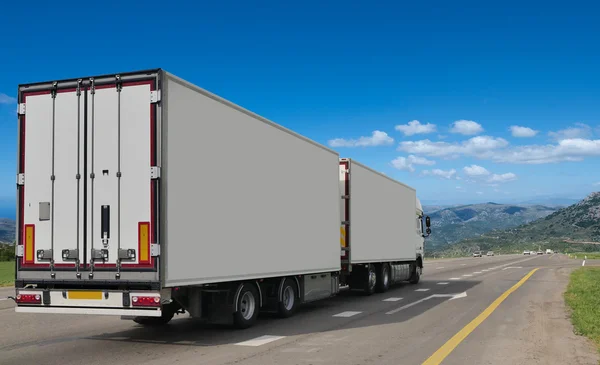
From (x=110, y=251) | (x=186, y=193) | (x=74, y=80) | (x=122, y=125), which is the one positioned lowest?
(x=110, y=251)

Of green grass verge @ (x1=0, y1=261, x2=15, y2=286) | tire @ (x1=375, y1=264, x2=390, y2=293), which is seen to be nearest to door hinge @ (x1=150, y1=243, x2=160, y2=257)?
tire @ (x1=375, y1=264, x2=390, y2=293)

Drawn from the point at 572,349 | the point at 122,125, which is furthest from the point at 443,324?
the point at 122,125

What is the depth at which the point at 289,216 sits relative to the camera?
1289cm

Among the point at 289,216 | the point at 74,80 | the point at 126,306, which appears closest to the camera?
the point at 126,306

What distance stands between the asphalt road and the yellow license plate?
0.79m

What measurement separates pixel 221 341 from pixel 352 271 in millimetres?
8322

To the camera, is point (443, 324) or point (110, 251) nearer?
point (110, 251)

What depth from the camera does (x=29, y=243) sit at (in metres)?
9.74

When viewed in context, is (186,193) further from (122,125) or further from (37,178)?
(37,178)

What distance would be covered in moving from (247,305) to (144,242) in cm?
311

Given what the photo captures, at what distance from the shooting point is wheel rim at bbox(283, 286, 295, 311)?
42.6 feet

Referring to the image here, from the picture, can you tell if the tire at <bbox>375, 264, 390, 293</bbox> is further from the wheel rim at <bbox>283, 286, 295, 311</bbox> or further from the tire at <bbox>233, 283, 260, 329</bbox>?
the tire at <bbox>233, 283, 260, 329</bbox>

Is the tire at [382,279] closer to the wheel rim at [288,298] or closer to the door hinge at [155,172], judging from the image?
the wheel rim at [288,298]

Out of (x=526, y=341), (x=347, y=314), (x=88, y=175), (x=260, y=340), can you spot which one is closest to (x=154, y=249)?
(x=88, y=175)
